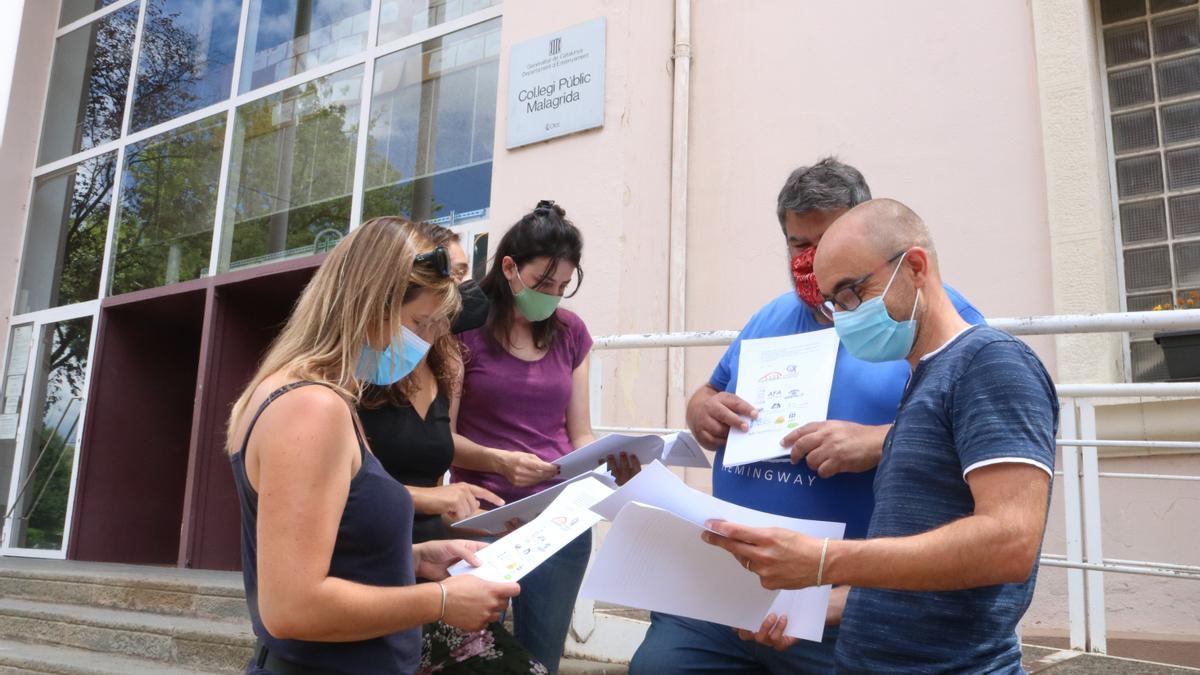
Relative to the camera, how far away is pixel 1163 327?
229 cm

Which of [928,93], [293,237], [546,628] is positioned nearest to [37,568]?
[293,237]

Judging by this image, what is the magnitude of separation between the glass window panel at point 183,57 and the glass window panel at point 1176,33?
22.7 ft

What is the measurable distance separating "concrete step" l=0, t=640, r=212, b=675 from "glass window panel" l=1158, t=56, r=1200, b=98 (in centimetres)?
515

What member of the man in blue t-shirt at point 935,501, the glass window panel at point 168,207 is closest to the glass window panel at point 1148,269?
the man in blue t-shirt at point 935,501

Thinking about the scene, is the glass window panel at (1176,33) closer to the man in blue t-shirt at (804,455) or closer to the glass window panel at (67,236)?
the man in blue t-shirt at (804,455)

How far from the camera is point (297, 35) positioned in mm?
7703

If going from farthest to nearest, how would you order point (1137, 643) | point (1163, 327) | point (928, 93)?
1. point (928, 93)
2. point (1137, 643)
3. point (1163, 327)

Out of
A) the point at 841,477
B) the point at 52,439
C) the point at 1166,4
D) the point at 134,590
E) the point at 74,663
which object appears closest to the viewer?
the point at 841,477

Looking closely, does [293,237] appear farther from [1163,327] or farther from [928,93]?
[1163,327]

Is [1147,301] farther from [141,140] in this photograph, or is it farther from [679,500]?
[141,140]

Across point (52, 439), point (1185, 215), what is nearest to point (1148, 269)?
point (1185, 215)

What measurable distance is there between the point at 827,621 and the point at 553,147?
420 centimetres

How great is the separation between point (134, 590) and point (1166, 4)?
6062 millimetres

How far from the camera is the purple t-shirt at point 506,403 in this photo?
254 cm
